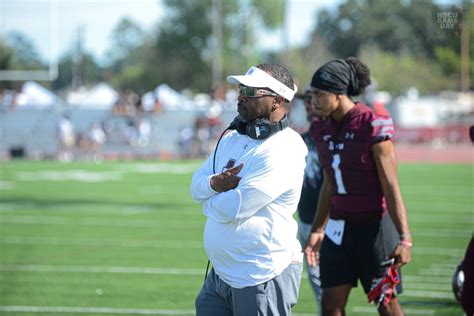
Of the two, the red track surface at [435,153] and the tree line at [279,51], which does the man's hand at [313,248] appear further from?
the red track surface at [435,153]

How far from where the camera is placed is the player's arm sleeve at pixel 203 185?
16.5 ft

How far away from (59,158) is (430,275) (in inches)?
1122

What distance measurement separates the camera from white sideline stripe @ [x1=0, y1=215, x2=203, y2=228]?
51.3 ft

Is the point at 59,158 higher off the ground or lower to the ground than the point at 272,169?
lower

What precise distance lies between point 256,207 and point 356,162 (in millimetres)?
1769

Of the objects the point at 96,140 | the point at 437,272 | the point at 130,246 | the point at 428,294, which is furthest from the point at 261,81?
the point at 96,140

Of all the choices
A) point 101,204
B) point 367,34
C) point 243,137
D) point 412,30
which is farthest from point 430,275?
point 367,34

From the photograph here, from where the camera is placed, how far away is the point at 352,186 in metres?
6.55

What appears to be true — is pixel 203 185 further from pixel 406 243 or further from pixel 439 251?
pixel 439 251

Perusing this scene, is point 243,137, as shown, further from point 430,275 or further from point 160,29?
point 160,29

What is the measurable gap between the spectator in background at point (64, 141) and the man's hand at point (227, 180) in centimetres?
3294

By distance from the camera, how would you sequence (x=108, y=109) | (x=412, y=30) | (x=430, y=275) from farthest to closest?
(x=412, y=30)
(x=108, y=109)
(x=430, y=275)

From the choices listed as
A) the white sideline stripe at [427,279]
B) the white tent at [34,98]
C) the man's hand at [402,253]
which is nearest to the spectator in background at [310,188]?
the man's hand at [402,253]

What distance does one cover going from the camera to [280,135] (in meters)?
5.02
